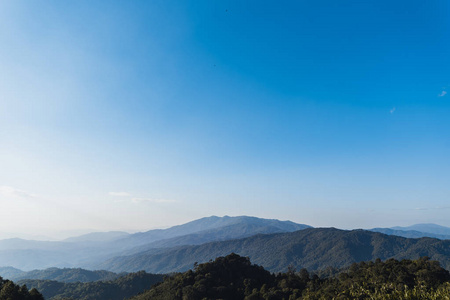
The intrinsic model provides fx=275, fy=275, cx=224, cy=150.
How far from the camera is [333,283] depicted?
88.1 meters

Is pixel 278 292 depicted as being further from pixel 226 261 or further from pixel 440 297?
pixel 440 297

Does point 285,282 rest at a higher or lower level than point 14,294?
lower

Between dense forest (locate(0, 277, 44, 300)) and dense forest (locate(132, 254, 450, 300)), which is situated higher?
dense forest (locate(0, 277, 44, 300))

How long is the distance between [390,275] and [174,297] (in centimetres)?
6658

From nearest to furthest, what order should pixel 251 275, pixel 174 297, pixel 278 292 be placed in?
1. pixel 278 292
2. pixel 174 297
3. pixel 251 275

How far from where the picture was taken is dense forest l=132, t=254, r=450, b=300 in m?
74.1

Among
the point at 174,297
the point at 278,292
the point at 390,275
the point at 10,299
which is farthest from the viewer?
the point at 174,297

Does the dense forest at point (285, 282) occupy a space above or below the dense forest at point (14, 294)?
below

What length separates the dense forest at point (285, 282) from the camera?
74.1 metres

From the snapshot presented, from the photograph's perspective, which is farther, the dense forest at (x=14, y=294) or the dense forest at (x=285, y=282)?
the dense forest at (x=285, y=282)

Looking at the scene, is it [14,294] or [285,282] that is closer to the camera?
[14,294]

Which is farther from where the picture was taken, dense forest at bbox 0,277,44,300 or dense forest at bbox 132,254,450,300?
dense forest at bbox 132,254,450,300

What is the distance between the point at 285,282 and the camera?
93875mm

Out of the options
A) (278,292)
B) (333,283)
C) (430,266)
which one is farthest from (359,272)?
(278,292)
